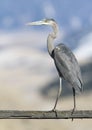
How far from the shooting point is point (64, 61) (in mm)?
7223

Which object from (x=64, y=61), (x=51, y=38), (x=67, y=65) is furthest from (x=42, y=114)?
(x=51, y=38)

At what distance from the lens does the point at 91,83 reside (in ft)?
113

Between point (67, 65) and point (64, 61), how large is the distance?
0.12 metres

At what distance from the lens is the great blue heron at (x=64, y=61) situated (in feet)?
22.5

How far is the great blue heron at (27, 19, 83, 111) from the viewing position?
6850 millimetres

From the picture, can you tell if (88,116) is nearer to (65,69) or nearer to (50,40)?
(65,69)

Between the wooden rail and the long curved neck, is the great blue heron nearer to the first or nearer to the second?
the long curved neck

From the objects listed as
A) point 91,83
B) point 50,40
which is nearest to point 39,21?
point 50,40

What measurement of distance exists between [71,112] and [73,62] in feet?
6.41

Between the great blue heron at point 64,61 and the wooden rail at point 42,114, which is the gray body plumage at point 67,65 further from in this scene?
the wooden rail at point 42,114

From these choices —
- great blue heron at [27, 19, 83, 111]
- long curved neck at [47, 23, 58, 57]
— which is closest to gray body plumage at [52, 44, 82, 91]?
great blue heron at [27, 19, 83, 111]

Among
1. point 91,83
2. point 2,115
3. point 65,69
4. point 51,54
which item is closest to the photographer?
point 2,115

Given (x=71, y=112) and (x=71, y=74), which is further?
(x=71, y=74)

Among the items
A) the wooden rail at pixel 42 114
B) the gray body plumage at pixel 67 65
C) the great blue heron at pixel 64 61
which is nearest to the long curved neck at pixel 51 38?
the great blue heron at pixel 64 61
